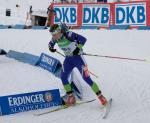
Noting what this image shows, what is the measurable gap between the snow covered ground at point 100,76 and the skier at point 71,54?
0.33 m

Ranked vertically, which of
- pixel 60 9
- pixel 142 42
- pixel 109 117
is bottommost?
pixel 109 117

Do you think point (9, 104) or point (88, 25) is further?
point (88, 25)

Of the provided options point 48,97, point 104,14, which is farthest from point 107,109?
point 104,14

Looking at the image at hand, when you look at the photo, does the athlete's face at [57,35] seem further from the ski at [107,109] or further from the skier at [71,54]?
the ski at [107,109]

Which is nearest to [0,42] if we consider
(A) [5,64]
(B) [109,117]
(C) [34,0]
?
(A) [5,64]

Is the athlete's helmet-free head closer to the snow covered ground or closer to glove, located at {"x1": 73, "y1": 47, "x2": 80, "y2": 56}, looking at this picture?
glove, located at {"x1": 73, "y1": 47, "x2": 80, "y2": 56}

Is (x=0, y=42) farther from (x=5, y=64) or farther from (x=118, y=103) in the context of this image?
(x=118, y=103)

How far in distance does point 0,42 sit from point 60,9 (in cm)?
294

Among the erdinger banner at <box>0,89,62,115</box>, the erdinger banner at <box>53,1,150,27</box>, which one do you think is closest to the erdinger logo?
the erdinger banner at <box>0,89,62,115</box>

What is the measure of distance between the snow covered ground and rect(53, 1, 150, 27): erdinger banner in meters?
1.56

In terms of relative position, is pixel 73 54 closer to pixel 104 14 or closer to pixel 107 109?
pixel 107 109

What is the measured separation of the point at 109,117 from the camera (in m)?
6.61

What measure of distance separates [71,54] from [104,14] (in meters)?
9.40

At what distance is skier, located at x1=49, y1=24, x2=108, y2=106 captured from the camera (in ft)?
23.7
